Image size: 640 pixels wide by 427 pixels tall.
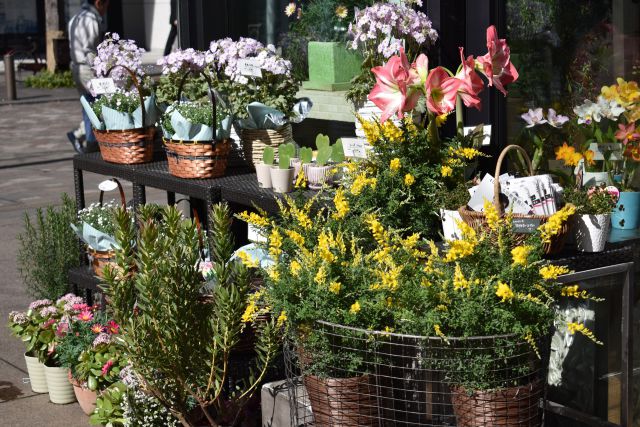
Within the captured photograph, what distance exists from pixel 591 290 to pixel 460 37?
122 centimetres

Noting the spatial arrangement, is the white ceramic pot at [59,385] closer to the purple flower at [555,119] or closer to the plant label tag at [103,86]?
the plant label tag at [103,86]

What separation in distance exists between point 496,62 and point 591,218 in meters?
0.64

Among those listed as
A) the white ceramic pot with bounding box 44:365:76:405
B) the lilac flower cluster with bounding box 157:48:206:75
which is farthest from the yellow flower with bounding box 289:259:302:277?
the lilac flower cluster with bounding box 157:48:206:75

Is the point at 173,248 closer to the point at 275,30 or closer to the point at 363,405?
the point at 363,405

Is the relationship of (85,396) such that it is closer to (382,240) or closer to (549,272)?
(382,240)

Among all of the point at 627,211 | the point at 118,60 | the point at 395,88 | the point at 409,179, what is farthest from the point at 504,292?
the point at 118,60

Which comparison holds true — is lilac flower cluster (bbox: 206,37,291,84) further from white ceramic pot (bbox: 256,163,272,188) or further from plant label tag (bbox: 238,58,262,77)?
white ceramic pot (bbox: 256,163,272,188)

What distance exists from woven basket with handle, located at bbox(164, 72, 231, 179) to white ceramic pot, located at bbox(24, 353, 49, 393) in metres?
1.11

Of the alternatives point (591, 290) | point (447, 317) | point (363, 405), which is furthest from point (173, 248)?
point (591, 290)

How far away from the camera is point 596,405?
387 cm

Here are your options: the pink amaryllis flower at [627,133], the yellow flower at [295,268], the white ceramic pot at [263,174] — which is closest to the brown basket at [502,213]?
the yellow flower at [295,268]

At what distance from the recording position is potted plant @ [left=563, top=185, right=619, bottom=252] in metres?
3.52

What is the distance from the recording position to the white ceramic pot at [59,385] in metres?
4.71

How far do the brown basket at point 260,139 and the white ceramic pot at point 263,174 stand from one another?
0.95ft
